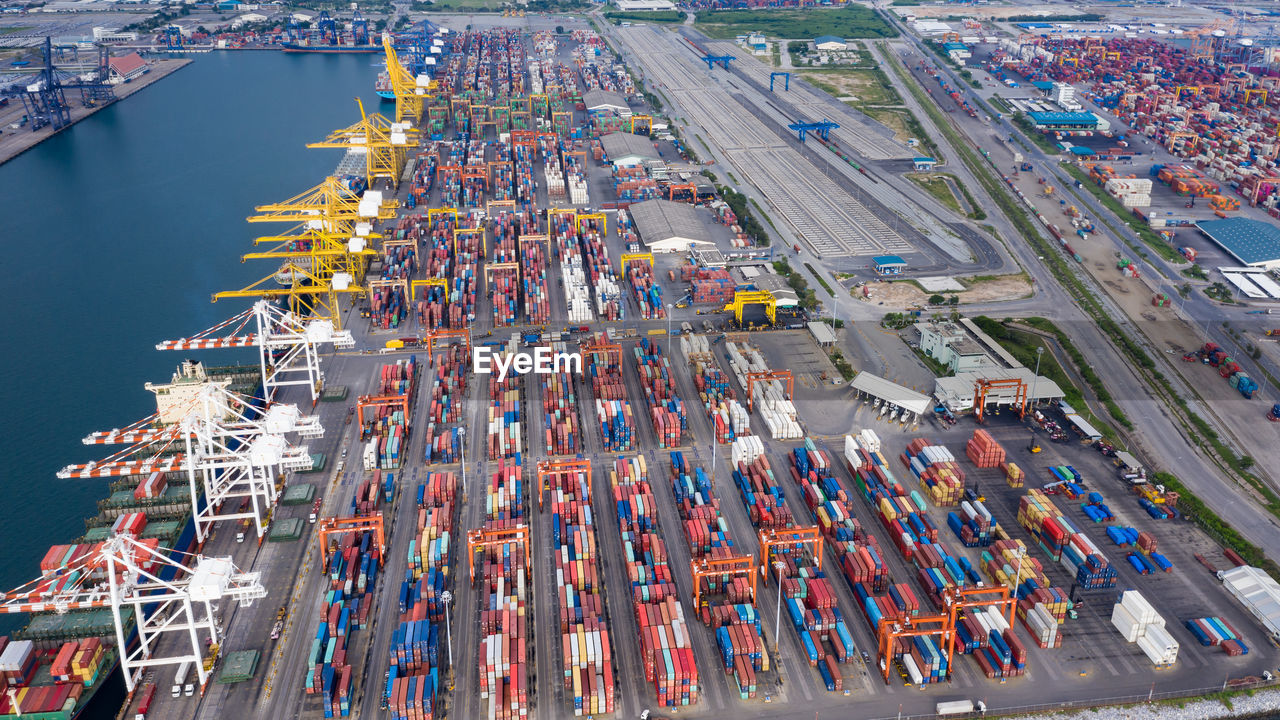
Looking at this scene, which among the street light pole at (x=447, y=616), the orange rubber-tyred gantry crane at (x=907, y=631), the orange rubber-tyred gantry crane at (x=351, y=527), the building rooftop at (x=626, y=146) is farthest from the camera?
the building rooftop at (x=626, y=146)

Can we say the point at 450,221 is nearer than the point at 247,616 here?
No

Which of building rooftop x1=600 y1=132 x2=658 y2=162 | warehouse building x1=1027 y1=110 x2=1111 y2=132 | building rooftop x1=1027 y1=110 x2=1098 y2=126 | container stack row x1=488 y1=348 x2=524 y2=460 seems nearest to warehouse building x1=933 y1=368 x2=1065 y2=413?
container stack row x1=488 y1=348 x2=524 y2=460

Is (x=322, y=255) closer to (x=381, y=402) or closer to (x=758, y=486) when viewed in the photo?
(x=381, y=402)

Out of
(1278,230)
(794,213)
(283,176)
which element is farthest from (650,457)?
(283,176)

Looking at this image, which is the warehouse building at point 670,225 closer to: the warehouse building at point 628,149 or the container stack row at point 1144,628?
the warehouse building at point 628,149

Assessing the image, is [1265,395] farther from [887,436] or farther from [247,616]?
[247,616]

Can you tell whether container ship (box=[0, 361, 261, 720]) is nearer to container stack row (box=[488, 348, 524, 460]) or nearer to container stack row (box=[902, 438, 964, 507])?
container stack row (box=[488, 348, 524, 460])

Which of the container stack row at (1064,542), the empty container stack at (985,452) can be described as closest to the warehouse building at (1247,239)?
the empty container stack at (985,452)
